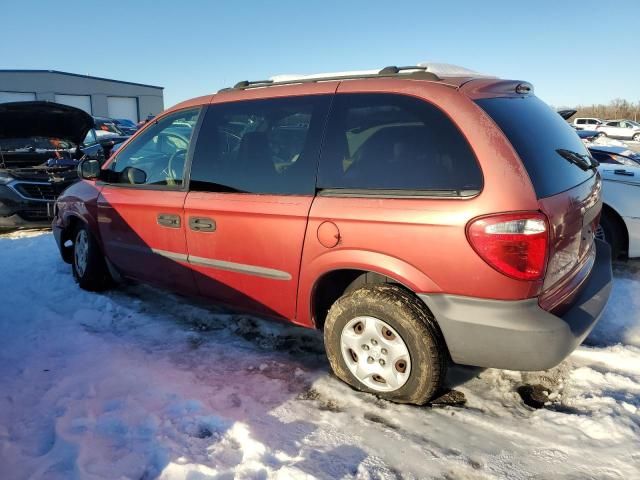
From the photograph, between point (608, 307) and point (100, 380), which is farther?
point (608, 307)

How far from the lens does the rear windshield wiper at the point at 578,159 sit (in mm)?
2797

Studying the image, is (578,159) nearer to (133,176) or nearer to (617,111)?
(133,176)

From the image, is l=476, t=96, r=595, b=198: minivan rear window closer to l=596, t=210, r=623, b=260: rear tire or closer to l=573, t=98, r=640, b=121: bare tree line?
l=596, t=210, r=623, b=260: rear tire

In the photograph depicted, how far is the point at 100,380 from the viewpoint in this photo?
10.0 feet

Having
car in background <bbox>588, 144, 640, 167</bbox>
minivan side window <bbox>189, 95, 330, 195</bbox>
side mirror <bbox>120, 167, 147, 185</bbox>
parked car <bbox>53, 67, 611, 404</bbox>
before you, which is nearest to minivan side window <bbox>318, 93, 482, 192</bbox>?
parked car <bbox>53, 67, 611, 404</bbox>

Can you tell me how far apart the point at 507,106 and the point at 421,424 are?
1762mm

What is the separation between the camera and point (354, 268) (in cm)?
275

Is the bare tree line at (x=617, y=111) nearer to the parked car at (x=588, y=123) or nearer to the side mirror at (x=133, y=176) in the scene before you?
the parked car at (x=588, y=123)

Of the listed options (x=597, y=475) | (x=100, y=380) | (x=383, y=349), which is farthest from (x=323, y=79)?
(x=597, y=475)

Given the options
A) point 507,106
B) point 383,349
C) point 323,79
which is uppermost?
point 323,79

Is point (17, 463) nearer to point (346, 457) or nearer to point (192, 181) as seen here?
point (346, 457)

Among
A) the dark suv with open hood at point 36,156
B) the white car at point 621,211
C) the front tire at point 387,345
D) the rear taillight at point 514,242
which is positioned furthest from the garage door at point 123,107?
the rear taillight at point 514,242

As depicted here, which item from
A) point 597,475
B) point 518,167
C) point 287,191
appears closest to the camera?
point 597,475

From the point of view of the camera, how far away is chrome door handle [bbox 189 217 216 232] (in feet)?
11.1
